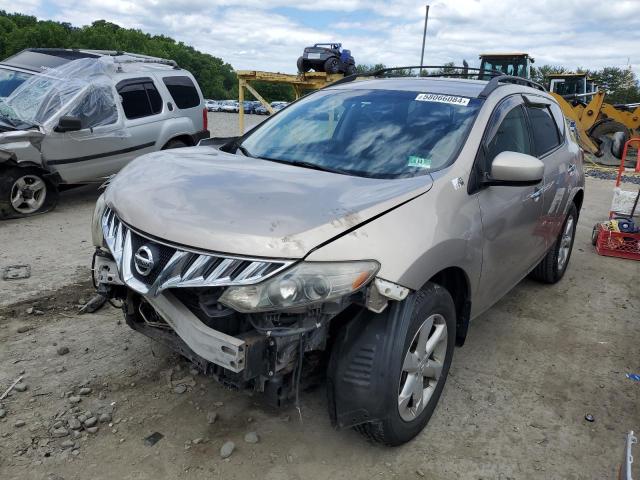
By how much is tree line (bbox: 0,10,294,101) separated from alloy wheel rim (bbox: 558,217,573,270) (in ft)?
167

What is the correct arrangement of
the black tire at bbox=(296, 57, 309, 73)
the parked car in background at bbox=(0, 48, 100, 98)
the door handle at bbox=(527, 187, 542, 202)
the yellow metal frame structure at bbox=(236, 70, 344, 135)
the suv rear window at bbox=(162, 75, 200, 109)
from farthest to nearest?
1. the black tire at bbox=(296, 57, 309, 73)
2. the yellow metal frame structure at bbox=(236, 70, 344, 135)
3. the suv rear window at bbox=(162, 75, 200, 109)
4. the parked car in background at bbox=(0, 48, 100, 98)
5. the door handle at bbox=(527, 187, 542, 202)

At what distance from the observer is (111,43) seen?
236 feet

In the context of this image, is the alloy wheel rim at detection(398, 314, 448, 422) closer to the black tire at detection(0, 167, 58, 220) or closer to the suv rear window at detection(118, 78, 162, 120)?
the black tire at detection(0, 167, 58, 220)

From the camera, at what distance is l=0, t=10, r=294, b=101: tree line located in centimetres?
6347

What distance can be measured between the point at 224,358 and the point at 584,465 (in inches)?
73.3

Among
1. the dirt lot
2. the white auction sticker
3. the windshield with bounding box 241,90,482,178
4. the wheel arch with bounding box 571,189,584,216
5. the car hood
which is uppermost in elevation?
the white auction sticker

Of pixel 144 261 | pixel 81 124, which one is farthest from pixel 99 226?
pixel 81 124

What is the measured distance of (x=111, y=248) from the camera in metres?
2.47

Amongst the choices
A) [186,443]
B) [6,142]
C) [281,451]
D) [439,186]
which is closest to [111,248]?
[186,443]

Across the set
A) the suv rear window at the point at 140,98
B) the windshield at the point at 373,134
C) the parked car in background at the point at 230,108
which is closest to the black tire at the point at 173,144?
the suv rear window at the point at 140,98

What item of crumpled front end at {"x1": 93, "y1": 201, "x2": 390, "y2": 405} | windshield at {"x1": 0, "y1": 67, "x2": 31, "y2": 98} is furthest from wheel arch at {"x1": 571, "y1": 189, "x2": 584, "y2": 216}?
windshield at {"x1": 0, "y1": 67, "x2": 31, "y2": 98}

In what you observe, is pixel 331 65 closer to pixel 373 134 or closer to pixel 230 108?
pixel 373 134

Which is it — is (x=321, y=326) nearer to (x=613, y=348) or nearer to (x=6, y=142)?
(x=613, y=348)

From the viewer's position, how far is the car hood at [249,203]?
83.0 inches
